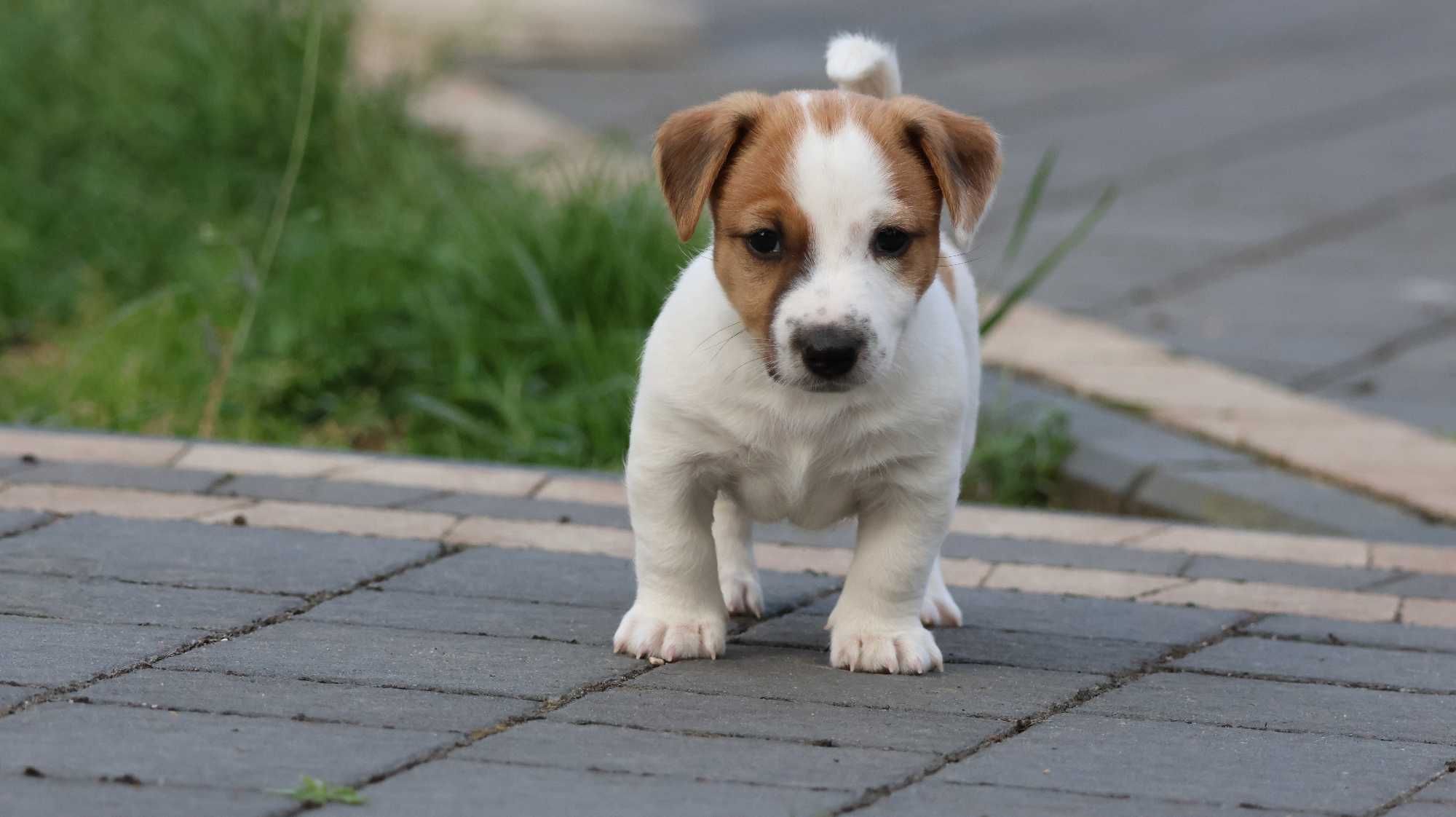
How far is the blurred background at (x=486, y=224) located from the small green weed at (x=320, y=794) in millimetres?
3130

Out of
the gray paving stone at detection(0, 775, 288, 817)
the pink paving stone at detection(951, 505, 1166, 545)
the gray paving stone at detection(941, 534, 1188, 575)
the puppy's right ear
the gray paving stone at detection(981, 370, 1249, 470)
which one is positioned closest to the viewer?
the gray paving stone at detection(0, 775, 288, 817)

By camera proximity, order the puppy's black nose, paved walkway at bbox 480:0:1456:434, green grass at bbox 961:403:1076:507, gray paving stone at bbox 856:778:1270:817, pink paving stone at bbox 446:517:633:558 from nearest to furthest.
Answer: gray paving stone at bbox 856:778:1270:817
the puppy's black nose
pink paving stone at bbox 446:517:633:558
green grass at bbox 961:403:1076:507
paved walkway at bbox 480:0:1456:434

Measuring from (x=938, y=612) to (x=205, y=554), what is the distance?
1.51 meters

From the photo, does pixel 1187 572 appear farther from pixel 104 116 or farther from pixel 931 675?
pixel 104 116

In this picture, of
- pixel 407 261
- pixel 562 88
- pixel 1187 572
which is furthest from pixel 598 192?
pixel 562 88

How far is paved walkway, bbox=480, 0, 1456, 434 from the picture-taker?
24.6 ft

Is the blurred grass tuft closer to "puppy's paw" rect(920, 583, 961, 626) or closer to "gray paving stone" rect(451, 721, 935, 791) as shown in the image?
"puppy's paw" rect(920, 583, 961, 626)

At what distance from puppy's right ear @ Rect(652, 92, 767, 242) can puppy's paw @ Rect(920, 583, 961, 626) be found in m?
0.94

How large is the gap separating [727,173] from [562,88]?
29.2 ft

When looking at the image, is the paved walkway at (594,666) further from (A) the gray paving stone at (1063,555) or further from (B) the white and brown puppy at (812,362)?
(B) the white and brown puppy at (812,362)

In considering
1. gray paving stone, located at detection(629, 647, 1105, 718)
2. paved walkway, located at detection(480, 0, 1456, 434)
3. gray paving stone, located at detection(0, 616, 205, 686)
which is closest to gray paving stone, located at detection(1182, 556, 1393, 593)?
gray paving stone, located at detection(629, 647, 1105, 718)

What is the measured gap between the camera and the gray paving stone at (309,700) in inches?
129

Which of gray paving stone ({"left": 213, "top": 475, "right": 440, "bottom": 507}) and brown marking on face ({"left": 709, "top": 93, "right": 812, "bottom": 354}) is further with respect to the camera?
gray paving stone ({"left": 213, "top": 475, "right": 440, "bottom": 507})

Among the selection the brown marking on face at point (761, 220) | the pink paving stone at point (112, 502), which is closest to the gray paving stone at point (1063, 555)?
the brown marking on face at point (761, 220)
